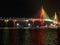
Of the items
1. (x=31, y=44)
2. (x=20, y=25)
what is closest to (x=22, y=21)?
(x=20, y=25)

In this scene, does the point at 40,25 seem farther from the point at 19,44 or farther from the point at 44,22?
the point at 19,44

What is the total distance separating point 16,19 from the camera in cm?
6562

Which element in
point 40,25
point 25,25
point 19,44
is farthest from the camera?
point 25,25

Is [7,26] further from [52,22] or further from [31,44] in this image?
[31,44]

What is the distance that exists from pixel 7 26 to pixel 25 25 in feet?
12.0

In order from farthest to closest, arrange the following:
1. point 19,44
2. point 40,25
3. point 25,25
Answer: point 25,25 < point 40,25 < point 19,44

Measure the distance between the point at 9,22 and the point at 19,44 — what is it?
141ft

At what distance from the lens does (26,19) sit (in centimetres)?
6475

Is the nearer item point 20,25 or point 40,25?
point 40,25

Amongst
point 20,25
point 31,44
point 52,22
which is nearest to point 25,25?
point 20,25

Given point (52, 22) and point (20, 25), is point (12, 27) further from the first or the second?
point (52, 22)

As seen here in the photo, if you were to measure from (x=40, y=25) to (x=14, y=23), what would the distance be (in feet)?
22.7

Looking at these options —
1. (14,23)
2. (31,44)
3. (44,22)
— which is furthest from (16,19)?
(31,44)

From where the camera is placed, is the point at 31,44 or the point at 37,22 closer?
the point at 31,44
